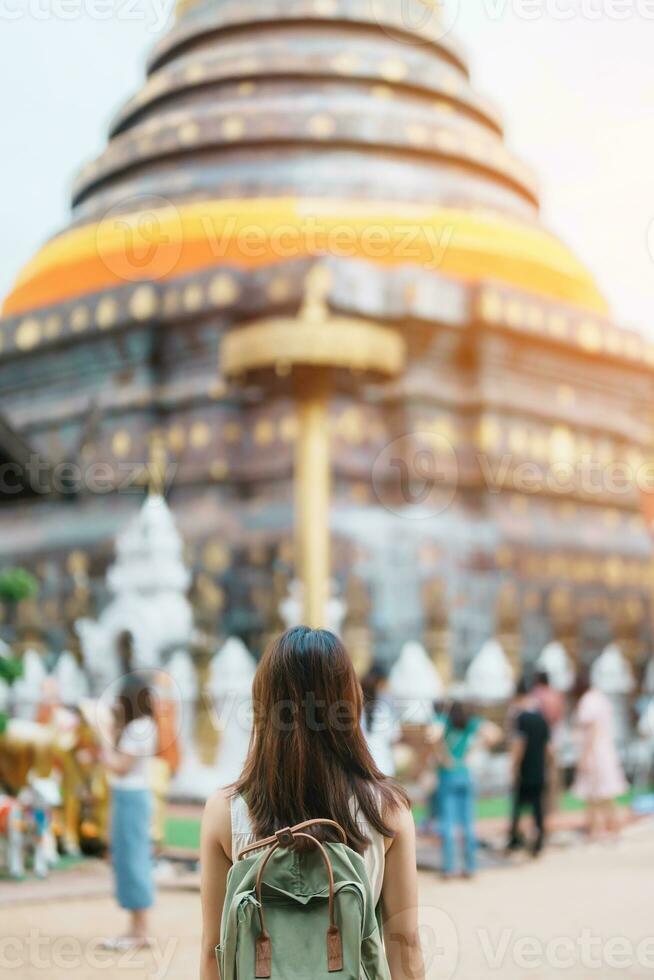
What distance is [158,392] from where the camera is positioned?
13852 mm

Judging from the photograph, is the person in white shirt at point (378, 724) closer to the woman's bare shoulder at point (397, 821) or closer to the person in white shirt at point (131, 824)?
the person in white shirt at point (131, 824)

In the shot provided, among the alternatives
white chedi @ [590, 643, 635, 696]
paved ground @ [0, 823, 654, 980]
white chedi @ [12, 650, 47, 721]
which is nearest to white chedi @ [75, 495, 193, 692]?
white chedi @ [12, 650, 47, 721]

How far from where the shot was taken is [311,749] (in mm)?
2119

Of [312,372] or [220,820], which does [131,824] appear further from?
[312,372]

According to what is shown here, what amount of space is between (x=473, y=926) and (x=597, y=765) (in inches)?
139

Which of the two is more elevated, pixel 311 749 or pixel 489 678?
pixel 489 678

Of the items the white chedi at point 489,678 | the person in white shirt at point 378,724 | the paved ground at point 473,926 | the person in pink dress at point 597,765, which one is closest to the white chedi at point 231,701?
the person in white shirt at point 378,724

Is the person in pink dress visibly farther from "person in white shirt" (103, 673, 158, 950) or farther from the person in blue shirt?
"person in white shirt" (103, 673, 158, 950)

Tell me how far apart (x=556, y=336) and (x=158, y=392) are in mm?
4968

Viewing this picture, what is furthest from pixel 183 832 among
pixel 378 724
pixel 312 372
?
pixel 312 372

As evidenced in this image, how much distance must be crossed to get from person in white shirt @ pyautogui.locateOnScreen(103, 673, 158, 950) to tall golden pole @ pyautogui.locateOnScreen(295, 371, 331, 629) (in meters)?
5.49

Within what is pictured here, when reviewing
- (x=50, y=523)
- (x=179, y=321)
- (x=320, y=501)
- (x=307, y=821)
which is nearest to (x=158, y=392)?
(x=179, y=321)

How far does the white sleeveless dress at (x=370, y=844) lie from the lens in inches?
83.0

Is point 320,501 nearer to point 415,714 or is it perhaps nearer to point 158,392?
point 415,714
